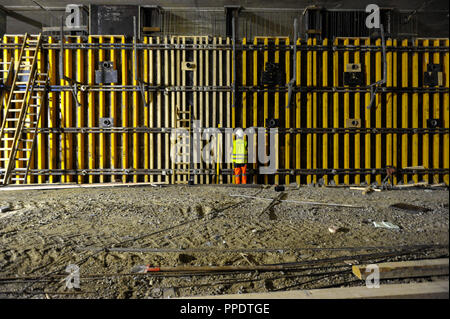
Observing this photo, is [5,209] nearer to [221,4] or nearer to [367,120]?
[367,120]

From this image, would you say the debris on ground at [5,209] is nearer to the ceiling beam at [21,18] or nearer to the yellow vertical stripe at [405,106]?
the ceiling beam at [21,18]

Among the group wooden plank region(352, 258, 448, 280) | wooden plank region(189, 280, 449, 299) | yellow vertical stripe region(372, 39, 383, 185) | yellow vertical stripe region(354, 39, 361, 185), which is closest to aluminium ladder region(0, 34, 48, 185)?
wooden plank region(189, 280, 449, 299)

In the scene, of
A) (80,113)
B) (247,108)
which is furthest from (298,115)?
(80,113)

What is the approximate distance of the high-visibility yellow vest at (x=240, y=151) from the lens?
346 inches

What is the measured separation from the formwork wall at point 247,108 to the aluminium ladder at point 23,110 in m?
0.36

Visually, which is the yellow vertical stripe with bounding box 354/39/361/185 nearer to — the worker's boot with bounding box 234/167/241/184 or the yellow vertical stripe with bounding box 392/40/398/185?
the yellow vertical stripe with bounding box 392/40/398/185

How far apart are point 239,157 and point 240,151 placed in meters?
0.22

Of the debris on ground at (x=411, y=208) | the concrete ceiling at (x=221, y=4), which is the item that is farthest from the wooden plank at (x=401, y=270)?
the concrete ceiling at (x=221, y=4)

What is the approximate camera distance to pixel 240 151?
8852 mm

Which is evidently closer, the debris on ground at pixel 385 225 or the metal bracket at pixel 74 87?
the debris on ground at pixel 385 225

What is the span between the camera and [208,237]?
13.0 feet

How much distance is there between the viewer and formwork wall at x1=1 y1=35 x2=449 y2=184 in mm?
9352
